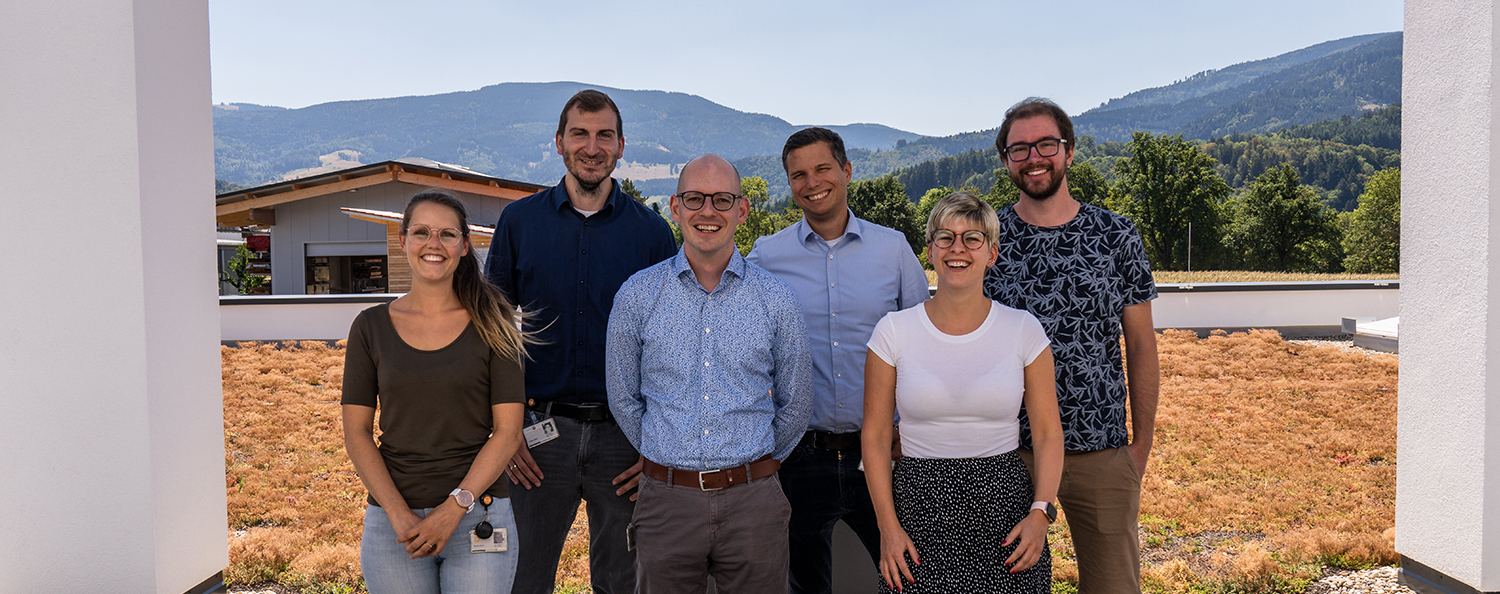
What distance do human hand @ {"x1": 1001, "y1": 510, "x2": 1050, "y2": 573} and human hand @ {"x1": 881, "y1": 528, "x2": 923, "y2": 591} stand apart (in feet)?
0.83

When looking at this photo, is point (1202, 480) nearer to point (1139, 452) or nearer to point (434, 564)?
point (1139, 452)

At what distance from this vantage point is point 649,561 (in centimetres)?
229

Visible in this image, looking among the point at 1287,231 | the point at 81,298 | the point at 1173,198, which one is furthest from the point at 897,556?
the point at 1287,231

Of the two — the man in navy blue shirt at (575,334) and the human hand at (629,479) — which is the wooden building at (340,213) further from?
the human hand at (629,479)

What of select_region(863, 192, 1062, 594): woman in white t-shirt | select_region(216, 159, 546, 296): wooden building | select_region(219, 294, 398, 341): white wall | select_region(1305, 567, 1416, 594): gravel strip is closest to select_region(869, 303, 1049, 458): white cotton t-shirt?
select_region(863, 192, 1062, 594): woman in white t-shirt

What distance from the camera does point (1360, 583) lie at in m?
3.82

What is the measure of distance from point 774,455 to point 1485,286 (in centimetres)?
273

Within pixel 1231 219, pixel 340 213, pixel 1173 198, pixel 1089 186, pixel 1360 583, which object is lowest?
pixel 1360 583

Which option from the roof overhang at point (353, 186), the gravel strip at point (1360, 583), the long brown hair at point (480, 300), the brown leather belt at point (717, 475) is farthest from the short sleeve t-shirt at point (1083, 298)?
the roof overhang at point (353, 186)

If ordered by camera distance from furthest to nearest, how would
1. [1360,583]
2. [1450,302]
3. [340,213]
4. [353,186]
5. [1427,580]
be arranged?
1. [340,213]
2. [353,186]
3. [1360,583]
4. [1427,580]
5. [1450,302]

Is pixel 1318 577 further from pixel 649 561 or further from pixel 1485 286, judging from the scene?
pixel 649 561

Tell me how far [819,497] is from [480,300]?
132cm

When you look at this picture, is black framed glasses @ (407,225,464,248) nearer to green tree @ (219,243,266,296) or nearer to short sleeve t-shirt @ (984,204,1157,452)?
short sleeve t-shirt @ (984,204,1157,452)

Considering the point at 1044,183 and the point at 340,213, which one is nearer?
the point at 1044,183
